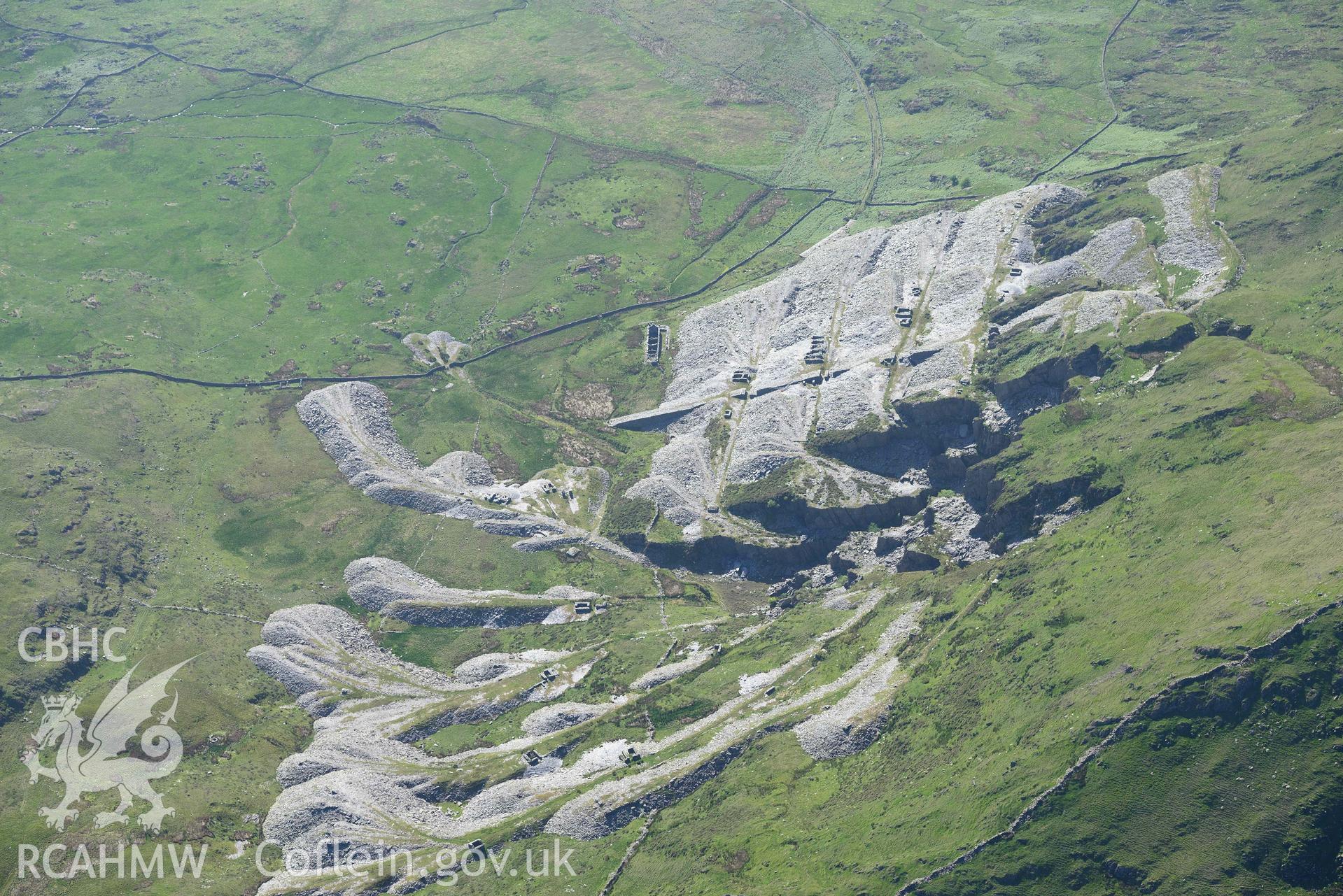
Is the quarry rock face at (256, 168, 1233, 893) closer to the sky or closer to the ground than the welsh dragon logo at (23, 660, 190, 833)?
closer to the sky

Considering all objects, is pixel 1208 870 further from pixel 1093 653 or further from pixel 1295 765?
pixel 1093 653

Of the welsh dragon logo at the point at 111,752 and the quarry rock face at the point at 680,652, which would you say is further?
the quarry rock face at the point at 680,652

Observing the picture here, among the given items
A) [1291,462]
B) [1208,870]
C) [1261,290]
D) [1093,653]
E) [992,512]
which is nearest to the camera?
[1208,870]

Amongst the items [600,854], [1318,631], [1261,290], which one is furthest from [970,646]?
[1261,290]

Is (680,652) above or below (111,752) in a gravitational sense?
above

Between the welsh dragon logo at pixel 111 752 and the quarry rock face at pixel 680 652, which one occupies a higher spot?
the quarry rock face at pixel 680 652

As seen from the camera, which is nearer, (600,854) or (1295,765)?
(1295,765)

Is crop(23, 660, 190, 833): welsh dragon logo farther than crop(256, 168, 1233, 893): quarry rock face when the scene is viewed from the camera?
No

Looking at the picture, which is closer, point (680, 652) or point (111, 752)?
point (111, 752)
